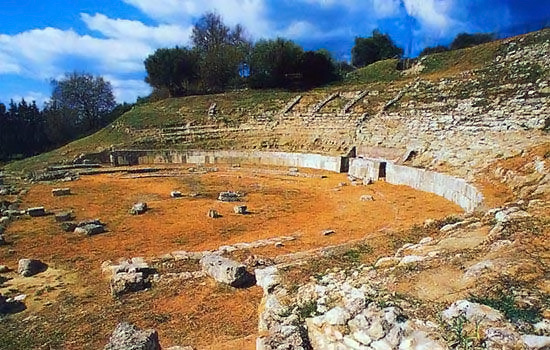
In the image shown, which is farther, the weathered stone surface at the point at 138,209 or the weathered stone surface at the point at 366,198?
the weathered stone surface at the point at 366,198

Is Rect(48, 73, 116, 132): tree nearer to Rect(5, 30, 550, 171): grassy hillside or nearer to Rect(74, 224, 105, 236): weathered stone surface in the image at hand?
Rect(5, 30, 550, 171): grassy hillside

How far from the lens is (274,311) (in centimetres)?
598

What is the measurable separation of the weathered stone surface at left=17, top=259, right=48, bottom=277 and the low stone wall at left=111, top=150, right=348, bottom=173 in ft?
68.2

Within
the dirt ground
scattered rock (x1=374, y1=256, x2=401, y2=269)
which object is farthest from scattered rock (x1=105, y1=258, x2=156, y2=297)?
scattered rock (x1=374, y1=256, x2=401, y2=269)

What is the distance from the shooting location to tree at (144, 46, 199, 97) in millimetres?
48281

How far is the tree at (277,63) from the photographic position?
1762 inches

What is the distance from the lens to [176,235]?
1323 centimetres

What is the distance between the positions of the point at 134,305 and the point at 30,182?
2203 cm

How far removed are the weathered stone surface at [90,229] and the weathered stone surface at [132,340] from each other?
28.9ft

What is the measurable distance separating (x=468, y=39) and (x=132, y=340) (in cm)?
5834

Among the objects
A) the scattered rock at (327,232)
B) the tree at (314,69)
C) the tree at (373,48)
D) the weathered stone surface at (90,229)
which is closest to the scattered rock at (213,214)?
the weathered stone surface at (90,229)

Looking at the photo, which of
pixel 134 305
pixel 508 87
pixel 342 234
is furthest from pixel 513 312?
pixel 508 87

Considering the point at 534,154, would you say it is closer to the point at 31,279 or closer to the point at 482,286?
the point at 482,286

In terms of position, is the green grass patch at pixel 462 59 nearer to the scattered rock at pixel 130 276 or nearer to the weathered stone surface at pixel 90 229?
the weathered stone surface at pixel 90 229
